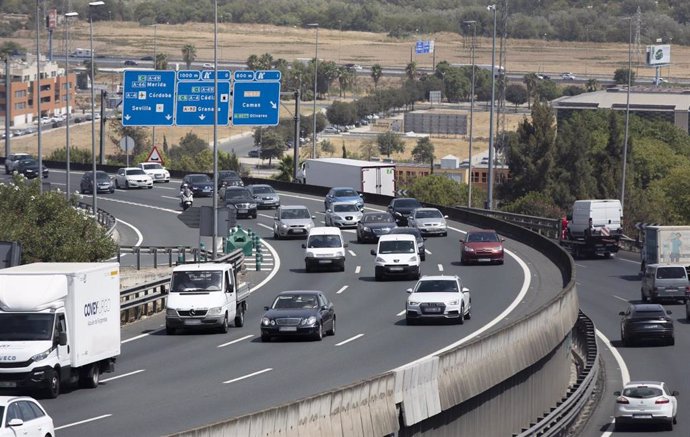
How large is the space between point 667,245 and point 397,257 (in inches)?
604

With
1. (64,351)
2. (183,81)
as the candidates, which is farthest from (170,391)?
(183,81)

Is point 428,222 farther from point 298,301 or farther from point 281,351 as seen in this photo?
point 281,351

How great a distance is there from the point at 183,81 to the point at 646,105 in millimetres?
107670

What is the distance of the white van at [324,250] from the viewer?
2133 inches

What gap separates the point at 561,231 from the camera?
7044cm

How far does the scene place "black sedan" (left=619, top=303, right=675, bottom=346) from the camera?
4800 centimetres

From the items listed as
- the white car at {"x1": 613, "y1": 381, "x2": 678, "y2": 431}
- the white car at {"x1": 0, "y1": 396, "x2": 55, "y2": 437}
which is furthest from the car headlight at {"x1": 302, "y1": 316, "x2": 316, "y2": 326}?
the white car at {"x1": 0, "y1": 396, "x2": 55, "y2": 437}

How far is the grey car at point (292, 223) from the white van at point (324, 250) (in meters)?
10.0

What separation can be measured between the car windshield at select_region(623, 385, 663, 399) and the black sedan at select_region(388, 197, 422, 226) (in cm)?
3361

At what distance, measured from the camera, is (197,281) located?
3856 centimetres

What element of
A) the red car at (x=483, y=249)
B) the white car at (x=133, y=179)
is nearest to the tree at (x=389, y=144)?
the white car at (x=133, y=179)

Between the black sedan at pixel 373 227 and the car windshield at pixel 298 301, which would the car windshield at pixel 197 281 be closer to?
the car windshield at pixel 298 301

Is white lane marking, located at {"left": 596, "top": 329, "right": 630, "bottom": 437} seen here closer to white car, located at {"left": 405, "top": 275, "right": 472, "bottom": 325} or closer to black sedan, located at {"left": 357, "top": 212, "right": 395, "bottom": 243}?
white car, located at {"left": 405, "top": 275, "right": 472, "bottom": 325}

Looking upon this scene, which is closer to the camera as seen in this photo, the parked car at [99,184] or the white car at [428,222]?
the white car at [428,222]
